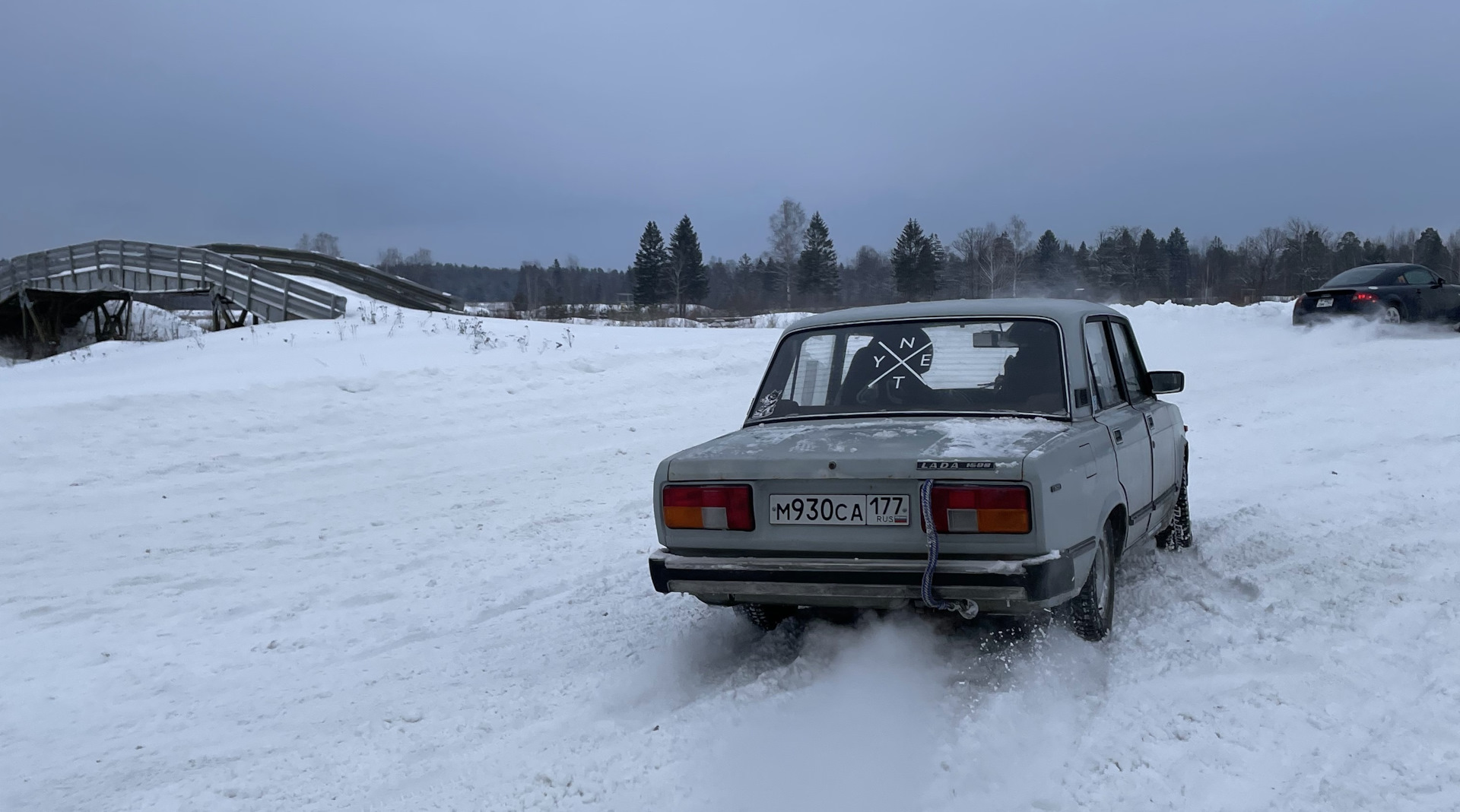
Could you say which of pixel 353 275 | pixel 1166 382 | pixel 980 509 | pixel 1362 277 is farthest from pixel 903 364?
pixel 353 275

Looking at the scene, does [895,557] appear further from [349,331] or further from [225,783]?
[349,331]

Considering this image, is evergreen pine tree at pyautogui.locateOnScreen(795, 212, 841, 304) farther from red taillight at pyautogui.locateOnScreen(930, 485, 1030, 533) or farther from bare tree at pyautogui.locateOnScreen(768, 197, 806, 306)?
red taillight at pyautogui.locateOnScreen(930, 485, 1030, 533)

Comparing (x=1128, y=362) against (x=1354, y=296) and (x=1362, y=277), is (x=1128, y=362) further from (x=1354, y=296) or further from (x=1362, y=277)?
(x=1362, y=277)

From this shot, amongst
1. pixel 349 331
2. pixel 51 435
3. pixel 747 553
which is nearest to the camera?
pixel 747 553

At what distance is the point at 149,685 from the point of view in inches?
170

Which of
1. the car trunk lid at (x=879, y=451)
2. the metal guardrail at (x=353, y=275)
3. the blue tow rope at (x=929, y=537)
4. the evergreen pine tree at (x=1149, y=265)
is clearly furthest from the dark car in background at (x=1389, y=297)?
the evergreen pine tree at (x=1149, y=265)

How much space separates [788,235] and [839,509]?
6834cm

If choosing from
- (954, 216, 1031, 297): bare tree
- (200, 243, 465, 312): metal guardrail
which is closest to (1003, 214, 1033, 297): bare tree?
(954, 216, 1031, 297): bare tree

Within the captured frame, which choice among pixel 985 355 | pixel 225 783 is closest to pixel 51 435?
pixel 225 783

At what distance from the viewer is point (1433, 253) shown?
69938 mm

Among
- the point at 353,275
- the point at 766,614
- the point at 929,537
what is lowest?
the point at 766,614

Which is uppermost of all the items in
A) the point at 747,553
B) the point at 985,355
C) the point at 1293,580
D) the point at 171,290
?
the point at 171,290

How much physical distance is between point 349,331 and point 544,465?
7942 mm

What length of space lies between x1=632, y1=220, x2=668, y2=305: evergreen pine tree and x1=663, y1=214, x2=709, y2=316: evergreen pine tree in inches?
18.6
